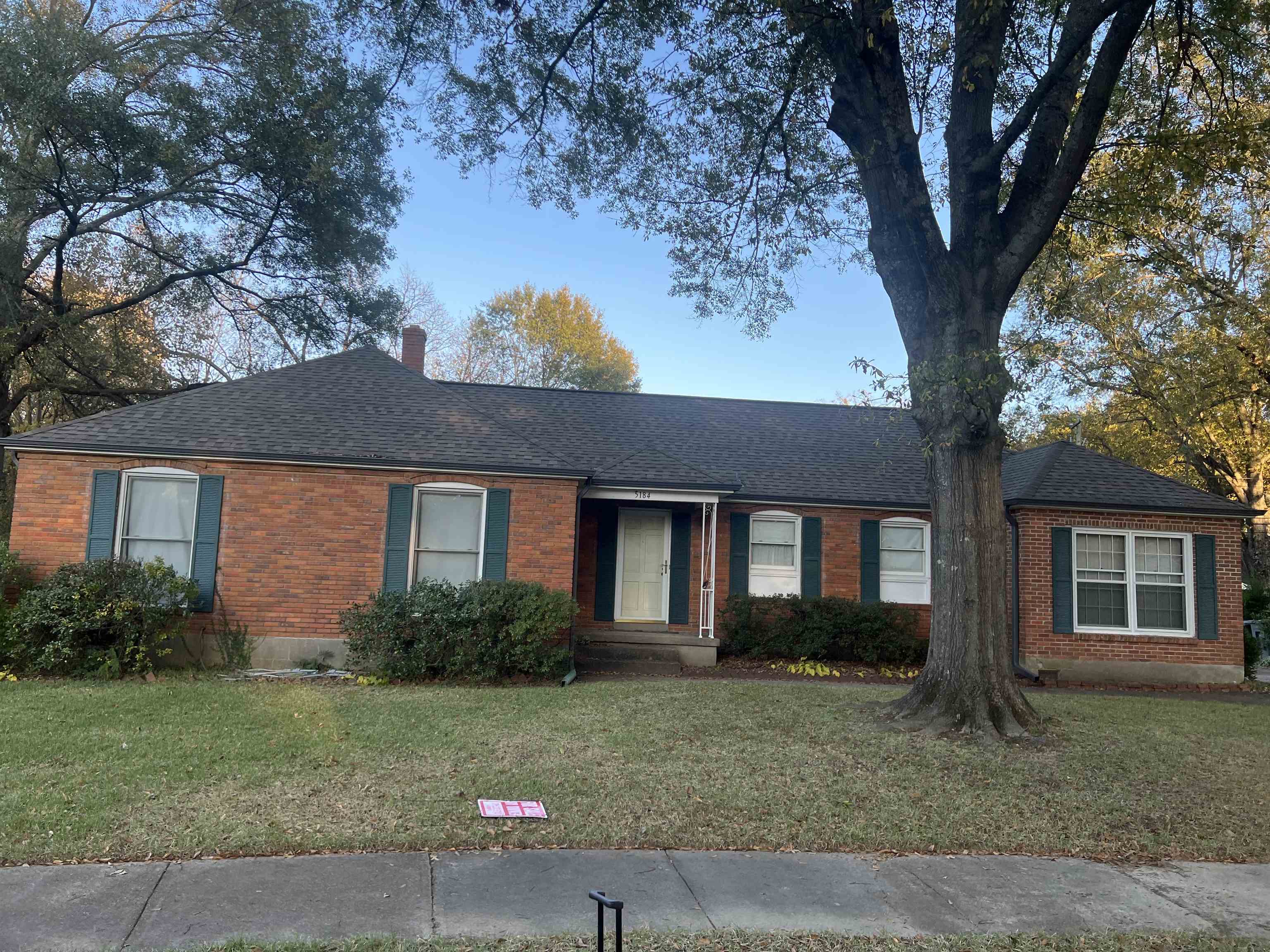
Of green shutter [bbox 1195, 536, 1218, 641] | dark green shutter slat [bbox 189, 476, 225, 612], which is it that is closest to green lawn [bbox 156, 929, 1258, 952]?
dark green shutter slat [bbox 189, 476, 225, 612]

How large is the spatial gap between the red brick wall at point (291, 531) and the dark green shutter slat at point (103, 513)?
0.10 m

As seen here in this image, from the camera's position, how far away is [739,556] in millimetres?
14359

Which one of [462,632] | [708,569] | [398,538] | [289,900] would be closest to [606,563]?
[708,569]

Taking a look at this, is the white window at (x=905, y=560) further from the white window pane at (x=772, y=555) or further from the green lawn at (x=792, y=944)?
the green lawn at (x=792, y=944)

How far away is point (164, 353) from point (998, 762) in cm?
2322

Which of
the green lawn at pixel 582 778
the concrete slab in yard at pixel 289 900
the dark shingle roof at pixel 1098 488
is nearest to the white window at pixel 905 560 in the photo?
the dark shingle roof at pixel 1098 488

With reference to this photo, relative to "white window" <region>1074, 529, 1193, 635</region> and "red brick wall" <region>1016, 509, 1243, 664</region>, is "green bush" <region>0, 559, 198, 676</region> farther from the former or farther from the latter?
"white window" <region>1074, 529, 1193, 635</region>

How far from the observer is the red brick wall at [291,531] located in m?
11.2

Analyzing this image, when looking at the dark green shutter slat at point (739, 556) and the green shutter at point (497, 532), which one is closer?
the green shutter at point (497, 532)

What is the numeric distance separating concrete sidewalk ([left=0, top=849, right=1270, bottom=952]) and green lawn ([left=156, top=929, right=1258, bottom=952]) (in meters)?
0.09

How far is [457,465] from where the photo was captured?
→ 1173 cm

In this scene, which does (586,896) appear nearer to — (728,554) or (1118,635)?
(728,554)

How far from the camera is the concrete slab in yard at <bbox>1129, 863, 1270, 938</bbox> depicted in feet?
13.9

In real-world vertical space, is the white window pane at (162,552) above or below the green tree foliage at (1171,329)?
below
